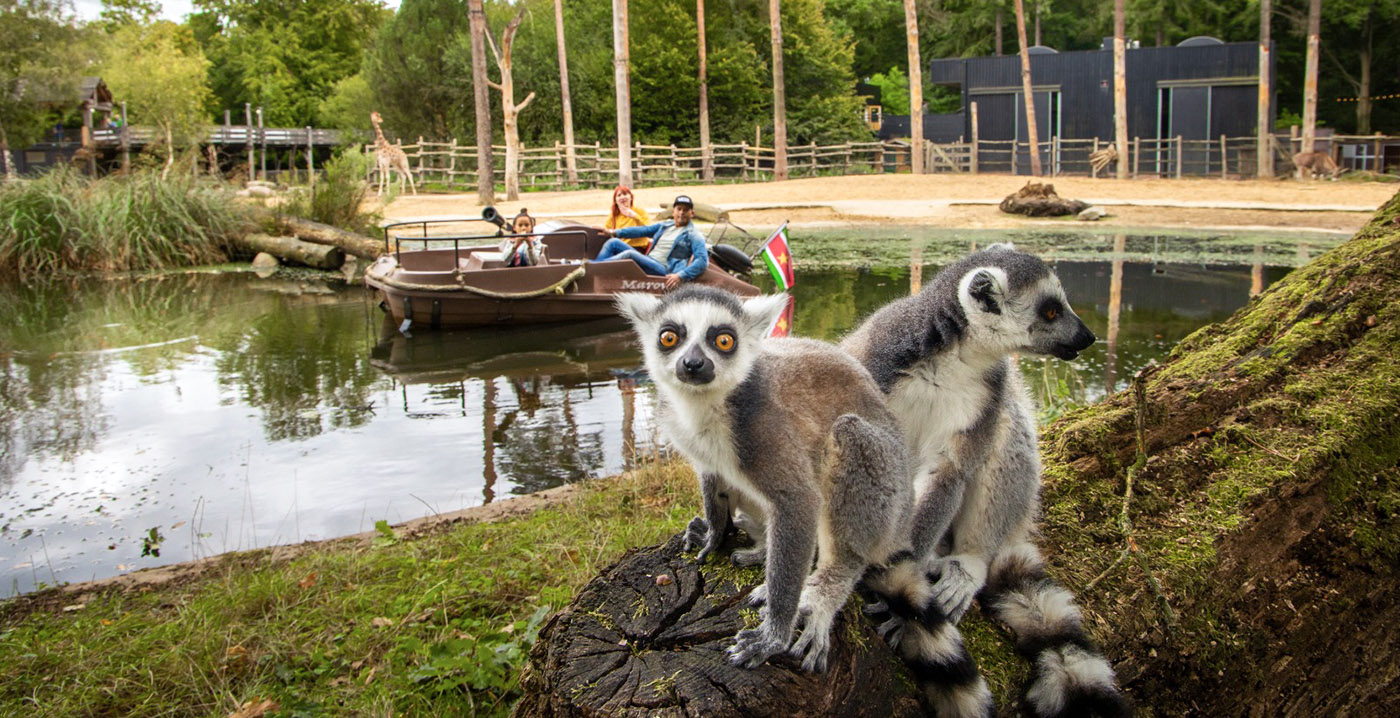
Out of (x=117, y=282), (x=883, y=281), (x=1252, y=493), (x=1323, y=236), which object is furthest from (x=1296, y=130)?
(x=1252, y=493)

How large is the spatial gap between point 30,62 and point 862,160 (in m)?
33.7

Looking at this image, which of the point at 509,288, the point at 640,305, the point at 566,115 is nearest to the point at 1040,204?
the point at 509,288

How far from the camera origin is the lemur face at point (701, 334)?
9.29 ft

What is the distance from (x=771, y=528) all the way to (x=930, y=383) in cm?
86

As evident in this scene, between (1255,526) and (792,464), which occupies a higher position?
(792,464)

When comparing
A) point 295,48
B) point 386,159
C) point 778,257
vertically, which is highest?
point 295,48

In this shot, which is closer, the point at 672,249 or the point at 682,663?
the point at 682,663

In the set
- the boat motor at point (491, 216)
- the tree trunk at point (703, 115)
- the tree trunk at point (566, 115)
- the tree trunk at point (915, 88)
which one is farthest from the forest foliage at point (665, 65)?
the boat motor at point (491, 216)

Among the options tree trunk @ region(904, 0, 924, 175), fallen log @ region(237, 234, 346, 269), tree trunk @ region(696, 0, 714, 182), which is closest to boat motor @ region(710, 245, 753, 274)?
fallen log @ region(237, 234, 346, 269)

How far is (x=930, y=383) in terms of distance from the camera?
10.4ft

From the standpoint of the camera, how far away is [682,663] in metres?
2.46

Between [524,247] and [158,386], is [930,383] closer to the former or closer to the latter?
[158,386]

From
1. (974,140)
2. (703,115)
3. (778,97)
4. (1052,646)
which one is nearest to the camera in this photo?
(1052,646)

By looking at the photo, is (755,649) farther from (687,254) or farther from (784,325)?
(687,254)
